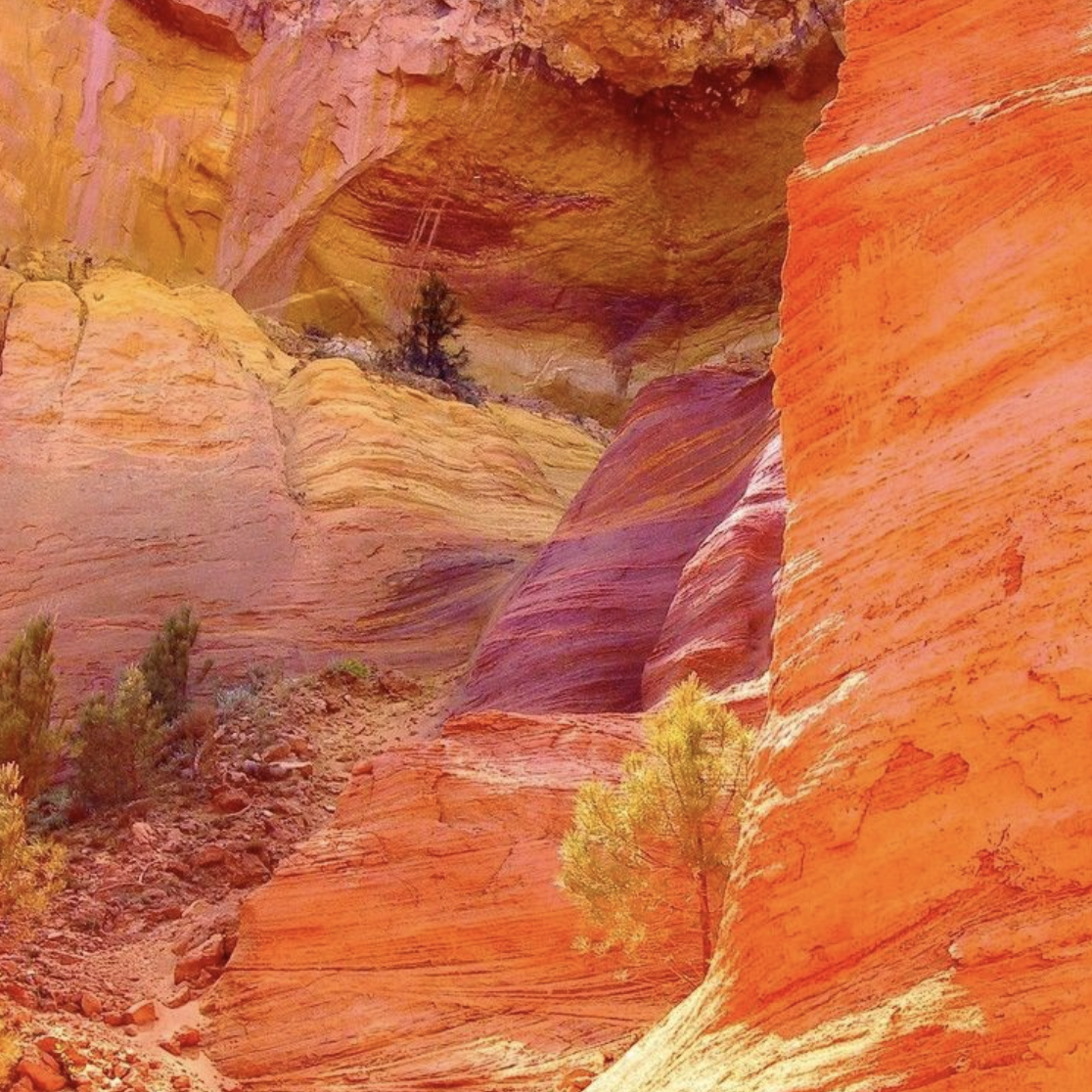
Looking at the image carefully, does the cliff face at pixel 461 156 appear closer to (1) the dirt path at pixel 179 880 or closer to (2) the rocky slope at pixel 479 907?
(1) the dirt path at pixel 179 880

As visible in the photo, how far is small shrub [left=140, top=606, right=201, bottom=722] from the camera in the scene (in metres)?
15.0

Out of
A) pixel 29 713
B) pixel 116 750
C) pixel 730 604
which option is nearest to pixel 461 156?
pixel 116 750

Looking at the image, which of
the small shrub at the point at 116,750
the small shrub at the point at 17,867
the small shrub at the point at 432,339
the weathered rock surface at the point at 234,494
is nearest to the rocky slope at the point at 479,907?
the small shrub at the point at 17,867

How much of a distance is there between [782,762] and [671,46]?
29.3m

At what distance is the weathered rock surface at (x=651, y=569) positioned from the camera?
12.8 metres

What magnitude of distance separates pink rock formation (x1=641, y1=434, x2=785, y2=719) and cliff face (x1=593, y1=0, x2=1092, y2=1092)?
468 centimetres

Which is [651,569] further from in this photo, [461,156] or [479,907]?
[461,156]

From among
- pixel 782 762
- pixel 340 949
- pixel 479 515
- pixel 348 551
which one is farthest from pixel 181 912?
pixel 479 515

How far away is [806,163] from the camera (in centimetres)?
812

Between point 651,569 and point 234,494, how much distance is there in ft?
21.4

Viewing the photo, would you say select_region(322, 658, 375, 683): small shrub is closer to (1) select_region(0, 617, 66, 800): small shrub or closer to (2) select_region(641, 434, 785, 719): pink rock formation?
(1) select_region(0, 617, 66, 800): small shrub

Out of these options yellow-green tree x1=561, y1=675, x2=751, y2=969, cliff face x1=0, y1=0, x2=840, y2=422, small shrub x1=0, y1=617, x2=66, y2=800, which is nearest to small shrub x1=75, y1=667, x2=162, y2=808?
small shrub x1=0, y1=617, x2=66, y2=800

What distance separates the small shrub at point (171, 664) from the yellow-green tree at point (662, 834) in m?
7.20

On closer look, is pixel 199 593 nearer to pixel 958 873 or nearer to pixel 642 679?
pixel 642 679
